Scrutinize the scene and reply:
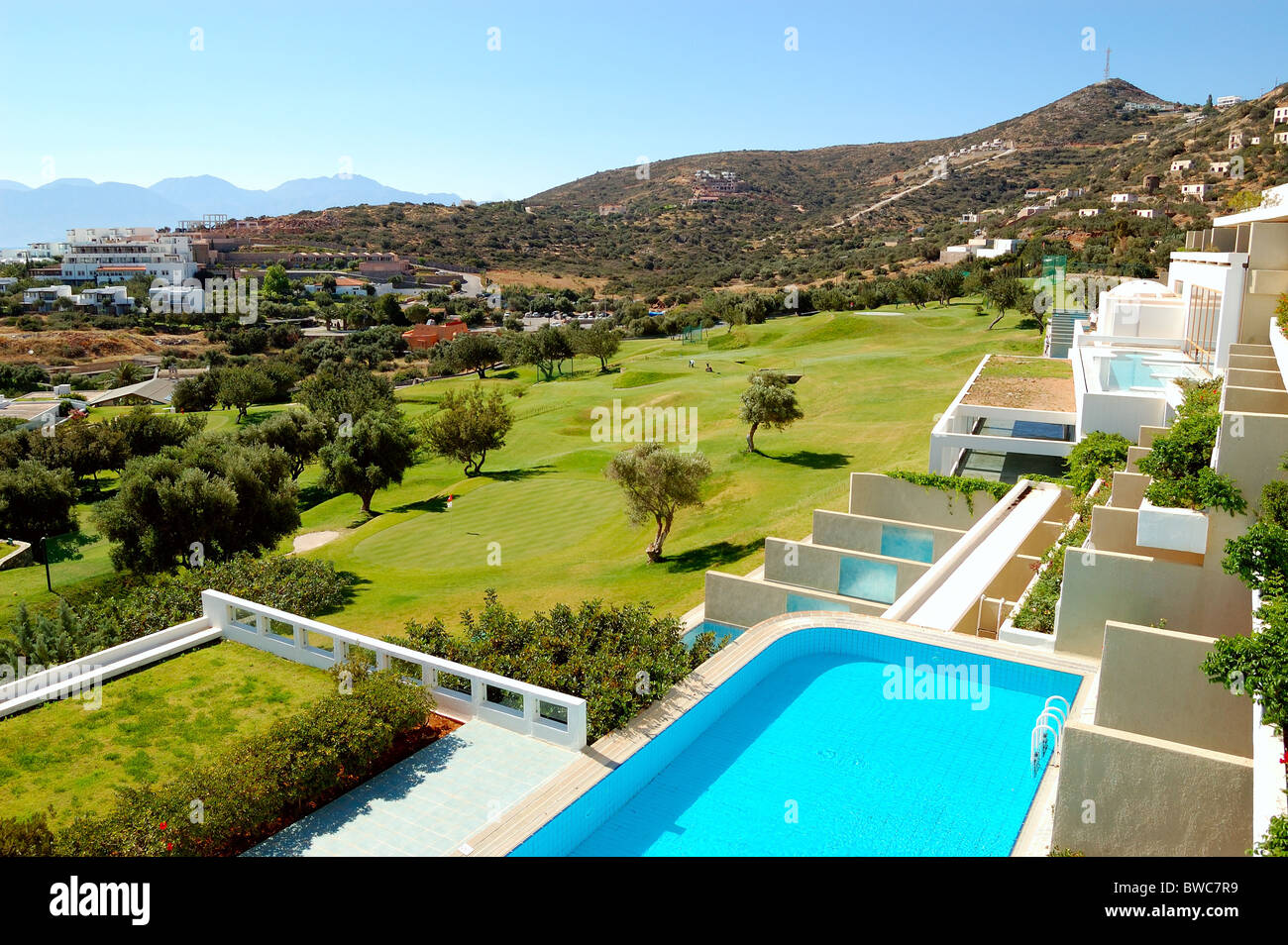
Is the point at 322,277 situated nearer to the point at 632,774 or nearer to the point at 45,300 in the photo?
the point at 45,300

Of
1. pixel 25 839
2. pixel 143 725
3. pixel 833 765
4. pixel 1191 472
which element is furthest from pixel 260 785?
pixel 1191 472

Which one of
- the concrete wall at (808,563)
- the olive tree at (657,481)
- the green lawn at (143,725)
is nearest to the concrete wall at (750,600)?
the concrete wall at (808,563)

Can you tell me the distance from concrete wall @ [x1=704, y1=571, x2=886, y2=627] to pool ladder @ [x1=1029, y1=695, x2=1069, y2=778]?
261 inches

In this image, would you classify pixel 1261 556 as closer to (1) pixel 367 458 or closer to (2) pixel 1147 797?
(2) pixel 1147 797

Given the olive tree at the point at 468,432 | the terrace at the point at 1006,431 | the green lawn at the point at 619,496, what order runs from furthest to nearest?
the olive tree at the point at 468,432, the green lawn at the point at 619,496, the terrace at the point at 1006,431

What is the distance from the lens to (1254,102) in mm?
95625

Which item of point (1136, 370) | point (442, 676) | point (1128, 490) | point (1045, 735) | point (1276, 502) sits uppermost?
point (1136, 370)

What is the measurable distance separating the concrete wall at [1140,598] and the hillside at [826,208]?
2723 inches

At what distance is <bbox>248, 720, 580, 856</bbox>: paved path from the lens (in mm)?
9578

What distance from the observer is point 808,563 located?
2116 cm

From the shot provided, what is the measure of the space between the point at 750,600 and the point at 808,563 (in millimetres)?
1853

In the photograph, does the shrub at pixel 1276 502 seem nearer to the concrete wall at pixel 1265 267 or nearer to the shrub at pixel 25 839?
the shrub at pixel 25 839

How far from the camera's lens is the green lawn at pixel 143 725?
11078mm

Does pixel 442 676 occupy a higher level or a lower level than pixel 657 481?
lower
